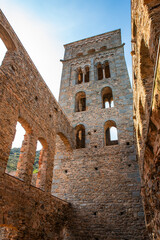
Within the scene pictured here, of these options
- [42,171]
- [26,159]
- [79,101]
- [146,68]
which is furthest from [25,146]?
[79,101]

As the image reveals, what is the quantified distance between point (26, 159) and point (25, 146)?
0.52 meters

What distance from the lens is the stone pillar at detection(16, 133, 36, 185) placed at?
627 cm

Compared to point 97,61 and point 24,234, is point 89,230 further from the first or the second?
point 97,61


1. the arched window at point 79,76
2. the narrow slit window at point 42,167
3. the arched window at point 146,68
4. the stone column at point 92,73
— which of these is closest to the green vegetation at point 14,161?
the arched window at point 79,76

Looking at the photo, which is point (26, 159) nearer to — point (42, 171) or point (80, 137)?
point (42, 171)

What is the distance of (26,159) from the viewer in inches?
257

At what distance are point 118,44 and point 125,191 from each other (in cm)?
1197

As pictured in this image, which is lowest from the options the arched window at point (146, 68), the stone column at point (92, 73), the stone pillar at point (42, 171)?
the stone pillar at point (42, 171)

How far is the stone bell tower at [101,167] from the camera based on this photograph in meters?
8.30

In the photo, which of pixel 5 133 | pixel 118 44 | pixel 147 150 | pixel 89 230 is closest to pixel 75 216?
pixel 89 230

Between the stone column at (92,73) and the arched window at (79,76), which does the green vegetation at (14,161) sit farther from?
the stone column at (92,73)

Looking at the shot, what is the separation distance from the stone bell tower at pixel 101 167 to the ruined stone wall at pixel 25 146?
111cm

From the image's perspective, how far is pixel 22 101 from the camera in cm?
682

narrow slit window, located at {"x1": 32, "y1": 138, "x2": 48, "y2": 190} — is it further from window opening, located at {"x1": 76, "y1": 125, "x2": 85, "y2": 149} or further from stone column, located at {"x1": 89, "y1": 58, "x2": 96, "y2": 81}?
stone column, located at {"x1": 89, "y1": 58, "x2": 96, "y2": 81}
